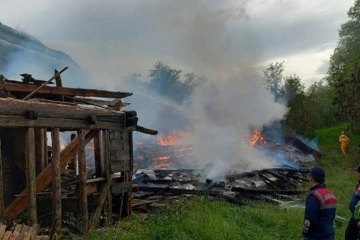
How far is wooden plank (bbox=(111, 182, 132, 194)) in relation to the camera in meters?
9.66

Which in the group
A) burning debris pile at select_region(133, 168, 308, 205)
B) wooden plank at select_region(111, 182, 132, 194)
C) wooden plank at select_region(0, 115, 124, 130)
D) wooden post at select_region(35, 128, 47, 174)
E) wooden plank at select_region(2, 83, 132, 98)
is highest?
wooden plank at select_region(2, 83, 132, 98)

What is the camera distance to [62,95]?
A: 9.12 meters

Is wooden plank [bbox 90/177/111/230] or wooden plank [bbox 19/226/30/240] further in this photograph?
wooden plank [bbox 90/177/111/230]

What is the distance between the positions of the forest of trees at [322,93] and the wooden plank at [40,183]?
71.2 feet

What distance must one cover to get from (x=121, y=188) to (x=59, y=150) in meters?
2.62

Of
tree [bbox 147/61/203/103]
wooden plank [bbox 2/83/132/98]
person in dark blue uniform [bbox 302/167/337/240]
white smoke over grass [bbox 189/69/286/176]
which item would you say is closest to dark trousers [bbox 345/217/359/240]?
person in dark blue uniform [bbox 302/167/337/240]

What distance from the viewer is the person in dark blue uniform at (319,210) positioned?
546cm

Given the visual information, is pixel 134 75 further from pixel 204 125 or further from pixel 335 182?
pixel 335 182

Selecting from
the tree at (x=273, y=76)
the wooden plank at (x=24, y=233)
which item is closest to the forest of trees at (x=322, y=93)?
the tree at (x=273, y=76)

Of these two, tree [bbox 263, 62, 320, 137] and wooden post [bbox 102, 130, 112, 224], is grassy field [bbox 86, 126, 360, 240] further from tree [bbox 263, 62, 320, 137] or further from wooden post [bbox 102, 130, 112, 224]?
tree [bbox 263, 62, 320, 137]

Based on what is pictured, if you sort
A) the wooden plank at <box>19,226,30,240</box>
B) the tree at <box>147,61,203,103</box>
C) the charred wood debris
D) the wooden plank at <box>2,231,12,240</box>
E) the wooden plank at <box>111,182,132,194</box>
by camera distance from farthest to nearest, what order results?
1. the tree at <box>147,61,203,103</box>
2. the charred wood debris
3. the wooden plank at <box>111,182,132,194</box>
4. the wooden plank at <box>19,226,30,240</box>
5. the wooden plank at <box>2,231,12,240</box>

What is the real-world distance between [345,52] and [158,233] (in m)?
45.0

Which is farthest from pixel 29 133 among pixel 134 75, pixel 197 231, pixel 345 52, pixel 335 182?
pixel 134 75

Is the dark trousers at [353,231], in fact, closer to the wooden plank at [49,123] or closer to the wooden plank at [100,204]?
the wooden plank at [100,204]
